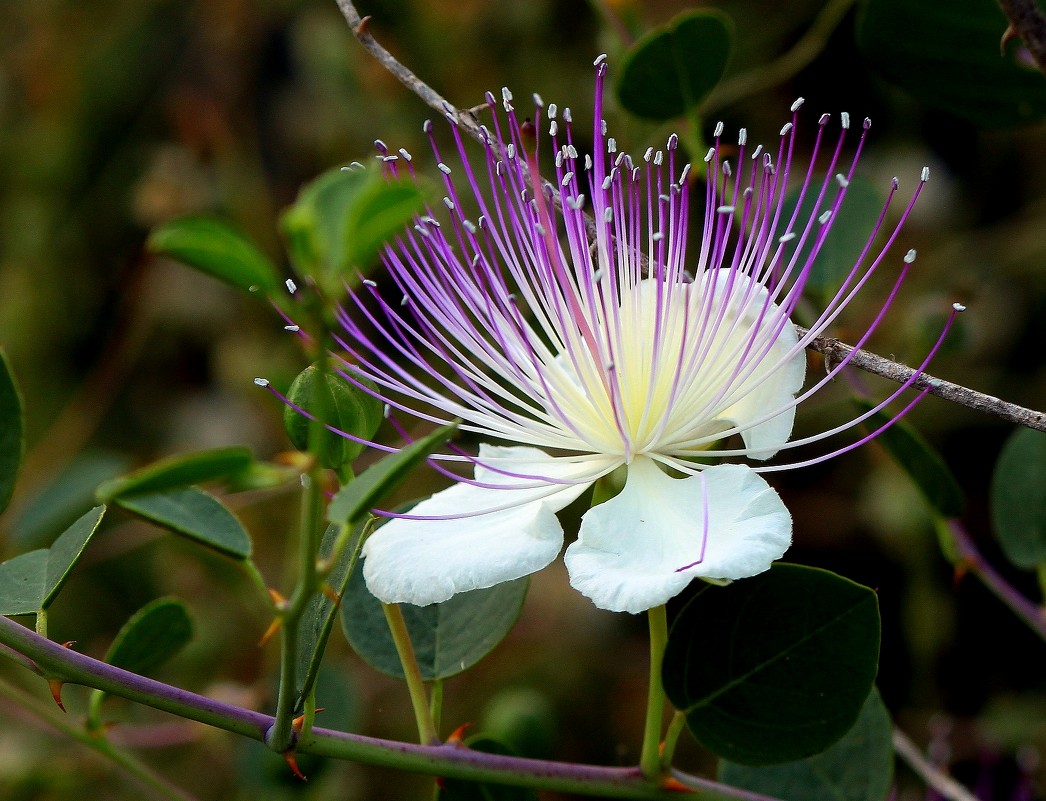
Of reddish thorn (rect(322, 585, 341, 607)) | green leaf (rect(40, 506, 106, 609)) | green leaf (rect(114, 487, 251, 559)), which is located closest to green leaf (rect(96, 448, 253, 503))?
green leaf (rect(114, 487, 251, 559))

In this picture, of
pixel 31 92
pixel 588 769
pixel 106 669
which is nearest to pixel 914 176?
pixel 588 769

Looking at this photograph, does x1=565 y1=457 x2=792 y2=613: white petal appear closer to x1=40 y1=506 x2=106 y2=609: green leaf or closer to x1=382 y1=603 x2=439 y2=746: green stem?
x1=382 y1=603 x2=439 y2=746: green stem

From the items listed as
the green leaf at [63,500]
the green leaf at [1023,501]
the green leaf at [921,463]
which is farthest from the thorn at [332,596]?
the green leaf at [63,500]

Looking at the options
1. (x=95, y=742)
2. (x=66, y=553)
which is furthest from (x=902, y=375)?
(x=95, y=742)

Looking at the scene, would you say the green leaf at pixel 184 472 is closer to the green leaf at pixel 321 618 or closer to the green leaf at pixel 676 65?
the green leaf at pixel 321 618

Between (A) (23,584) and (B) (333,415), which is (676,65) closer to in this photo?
(B) (333,415)

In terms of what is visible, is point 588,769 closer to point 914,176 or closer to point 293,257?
point 293,257

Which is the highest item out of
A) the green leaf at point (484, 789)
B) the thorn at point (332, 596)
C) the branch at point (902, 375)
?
the branch at point (902, 375)
